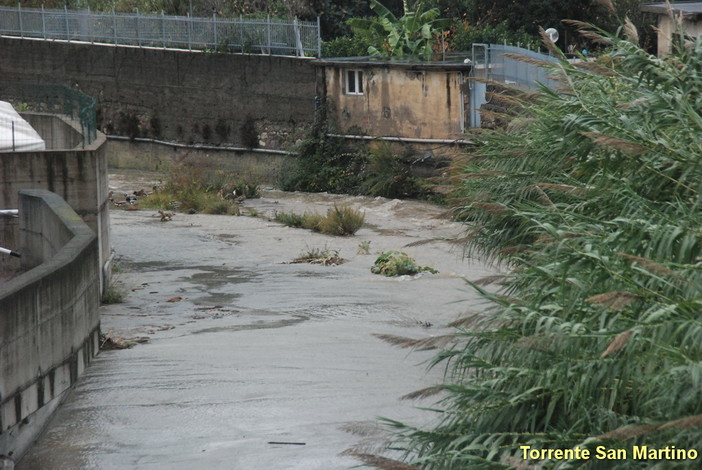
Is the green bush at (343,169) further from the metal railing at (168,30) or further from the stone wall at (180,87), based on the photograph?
the metal railing at (168,30)

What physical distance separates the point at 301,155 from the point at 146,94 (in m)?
7.88

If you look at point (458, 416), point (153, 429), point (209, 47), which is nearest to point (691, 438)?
point (458, 416)

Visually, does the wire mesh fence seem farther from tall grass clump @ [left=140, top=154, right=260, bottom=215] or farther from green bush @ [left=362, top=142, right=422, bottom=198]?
tall grass clump @ [left=140, top=154, right=260, bottom=215]

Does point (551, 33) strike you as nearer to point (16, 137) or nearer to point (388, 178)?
point (388, 178)

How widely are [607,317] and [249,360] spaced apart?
6792mm

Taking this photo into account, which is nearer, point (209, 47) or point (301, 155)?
point (301, 155)

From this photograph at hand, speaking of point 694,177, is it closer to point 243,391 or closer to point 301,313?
point 243,391

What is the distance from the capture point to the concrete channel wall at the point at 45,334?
9234 mm

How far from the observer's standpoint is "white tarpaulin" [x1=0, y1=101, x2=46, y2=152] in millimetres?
16516

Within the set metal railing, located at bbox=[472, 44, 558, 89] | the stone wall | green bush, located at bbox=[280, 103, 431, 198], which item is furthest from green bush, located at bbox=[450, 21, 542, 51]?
green bush, located at bbox=[280, 103, 431, 198]

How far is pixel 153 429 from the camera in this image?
10492 mm

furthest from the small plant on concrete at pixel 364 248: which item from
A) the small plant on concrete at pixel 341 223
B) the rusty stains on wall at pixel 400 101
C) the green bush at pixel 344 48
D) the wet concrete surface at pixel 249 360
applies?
the green bush at pixel 344 48

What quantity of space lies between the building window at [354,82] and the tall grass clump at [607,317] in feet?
68.9

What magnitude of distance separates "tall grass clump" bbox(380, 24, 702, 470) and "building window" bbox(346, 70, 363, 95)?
21.0 meters
